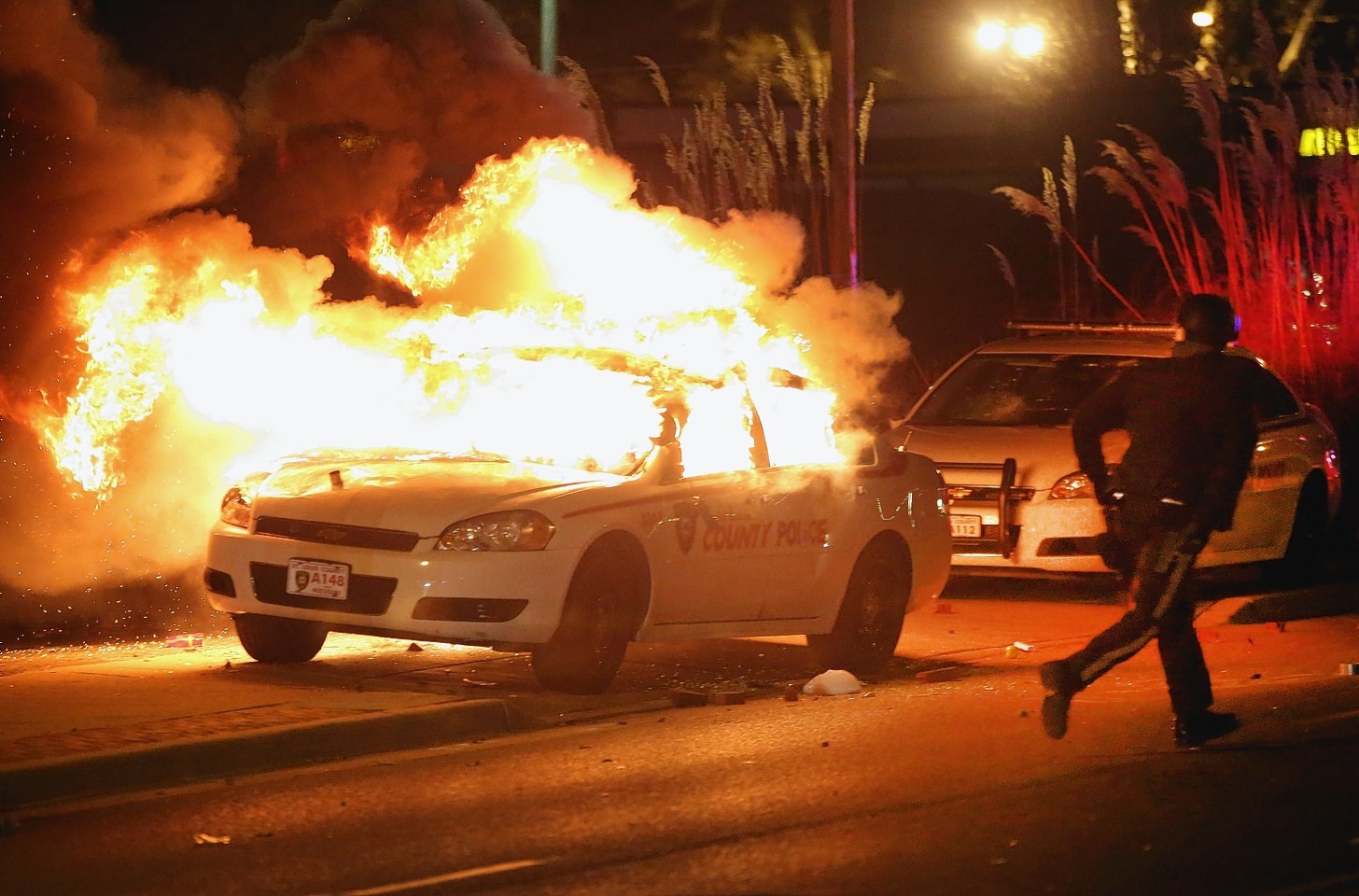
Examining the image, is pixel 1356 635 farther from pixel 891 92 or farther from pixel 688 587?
pixel 891 92

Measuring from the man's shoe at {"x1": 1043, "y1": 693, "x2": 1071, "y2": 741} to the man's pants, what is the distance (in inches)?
3.2

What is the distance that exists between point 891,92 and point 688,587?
26.4 m

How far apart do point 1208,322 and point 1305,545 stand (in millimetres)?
6485

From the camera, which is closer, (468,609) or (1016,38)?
(468,609)

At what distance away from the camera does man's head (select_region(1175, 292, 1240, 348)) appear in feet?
25.9

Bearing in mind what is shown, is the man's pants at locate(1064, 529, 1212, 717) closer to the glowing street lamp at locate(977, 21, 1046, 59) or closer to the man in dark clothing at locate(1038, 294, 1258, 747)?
the man in dark clothing at locate(1038, 294, 1258, 747)

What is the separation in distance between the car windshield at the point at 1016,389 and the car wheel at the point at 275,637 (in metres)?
5.80

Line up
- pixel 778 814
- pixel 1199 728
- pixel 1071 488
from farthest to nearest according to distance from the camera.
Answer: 1. pixel 1071 488
2. pixel 1199 728
3. pixel 778 814

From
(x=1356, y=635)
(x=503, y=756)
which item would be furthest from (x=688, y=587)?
(x=1356, y=635)

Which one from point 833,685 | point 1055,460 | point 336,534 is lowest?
point 833,685

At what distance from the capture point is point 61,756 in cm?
721

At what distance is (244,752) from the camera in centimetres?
761

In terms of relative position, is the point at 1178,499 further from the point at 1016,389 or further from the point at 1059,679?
the point at 1016,389

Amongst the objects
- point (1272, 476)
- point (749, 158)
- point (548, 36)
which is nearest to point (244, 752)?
point (1272, 476)
